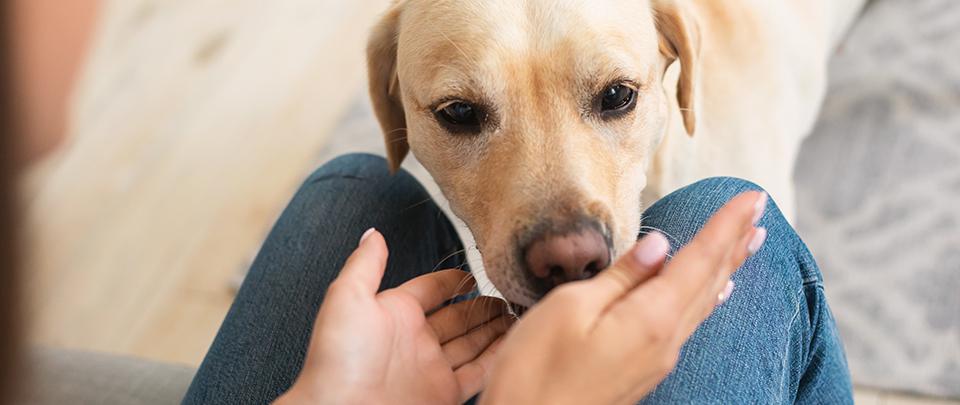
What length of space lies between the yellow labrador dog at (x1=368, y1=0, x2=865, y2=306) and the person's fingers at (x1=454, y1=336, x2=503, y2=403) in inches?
4.5

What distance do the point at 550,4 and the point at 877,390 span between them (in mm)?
1242

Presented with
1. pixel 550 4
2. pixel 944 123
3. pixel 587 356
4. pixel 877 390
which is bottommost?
pixel 877 390

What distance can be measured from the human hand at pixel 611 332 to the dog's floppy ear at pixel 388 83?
2.73 feet

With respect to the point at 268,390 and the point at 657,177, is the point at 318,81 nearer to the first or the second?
the point at 657,177

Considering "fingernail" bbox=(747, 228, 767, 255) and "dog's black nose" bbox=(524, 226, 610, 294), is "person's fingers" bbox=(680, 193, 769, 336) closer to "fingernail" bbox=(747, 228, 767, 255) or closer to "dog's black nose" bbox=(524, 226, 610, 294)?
"fingernail" bbox=(747, 228, 767, 255)

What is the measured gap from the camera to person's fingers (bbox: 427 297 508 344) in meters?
1.24

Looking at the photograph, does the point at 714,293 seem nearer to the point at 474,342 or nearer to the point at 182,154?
the point at 474,342

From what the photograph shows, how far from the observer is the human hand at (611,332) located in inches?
34.6

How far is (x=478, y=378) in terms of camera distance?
120 cm

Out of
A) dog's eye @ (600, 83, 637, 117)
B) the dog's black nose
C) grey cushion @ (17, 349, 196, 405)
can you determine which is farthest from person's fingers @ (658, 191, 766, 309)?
grey cushion @ (17, 349, 196, 405)

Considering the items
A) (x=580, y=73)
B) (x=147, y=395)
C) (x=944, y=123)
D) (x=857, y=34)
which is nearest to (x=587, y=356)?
(x=580, y=73)

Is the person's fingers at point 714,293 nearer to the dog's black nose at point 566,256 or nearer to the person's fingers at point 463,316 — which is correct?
the dog's black nose at point 566,256

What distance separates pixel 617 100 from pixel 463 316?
44cm

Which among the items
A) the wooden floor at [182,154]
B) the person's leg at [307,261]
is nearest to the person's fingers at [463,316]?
the person's leg at [307,261]
